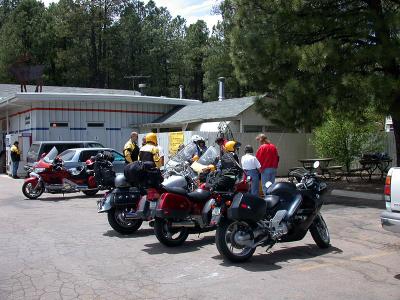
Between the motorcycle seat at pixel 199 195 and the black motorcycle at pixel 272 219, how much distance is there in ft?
3.51

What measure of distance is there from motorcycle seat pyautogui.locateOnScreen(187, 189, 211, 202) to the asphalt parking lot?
772 mm

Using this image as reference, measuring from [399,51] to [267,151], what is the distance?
159 inches

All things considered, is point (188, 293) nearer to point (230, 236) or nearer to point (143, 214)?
point (230, 236)

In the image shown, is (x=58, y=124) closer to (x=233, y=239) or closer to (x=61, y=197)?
(x=61, y=197)

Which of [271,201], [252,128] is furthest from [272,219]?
[252,128]

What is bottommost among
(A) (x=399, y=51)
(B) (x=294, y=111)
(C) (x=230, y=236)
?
(C) (x=230, y=236)

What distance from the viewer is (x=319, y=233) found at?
26.1 ft

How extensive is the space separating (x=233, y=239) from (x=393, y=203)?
2142 millimetres

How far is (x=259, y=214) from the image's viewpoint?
722 cm

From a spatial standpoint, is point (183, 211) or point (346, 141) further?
point (346, 141)

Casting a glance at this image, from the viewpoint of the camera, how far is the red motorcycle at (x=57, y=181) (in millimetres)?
15797

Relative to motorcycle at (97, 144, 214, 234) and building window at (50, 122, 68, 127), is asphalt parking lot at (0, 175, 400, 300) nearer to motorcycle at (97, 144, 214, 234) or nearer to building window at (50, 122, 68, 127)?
motorcycle at (97, 144, 214, 234)

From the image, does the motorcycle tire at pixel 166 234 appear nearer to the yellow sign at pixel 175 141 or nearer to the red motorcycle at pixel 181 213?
the red motorcycle at pixel 181 213

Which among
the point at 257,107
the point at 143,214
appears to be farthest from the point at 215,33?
the point at 143,214
